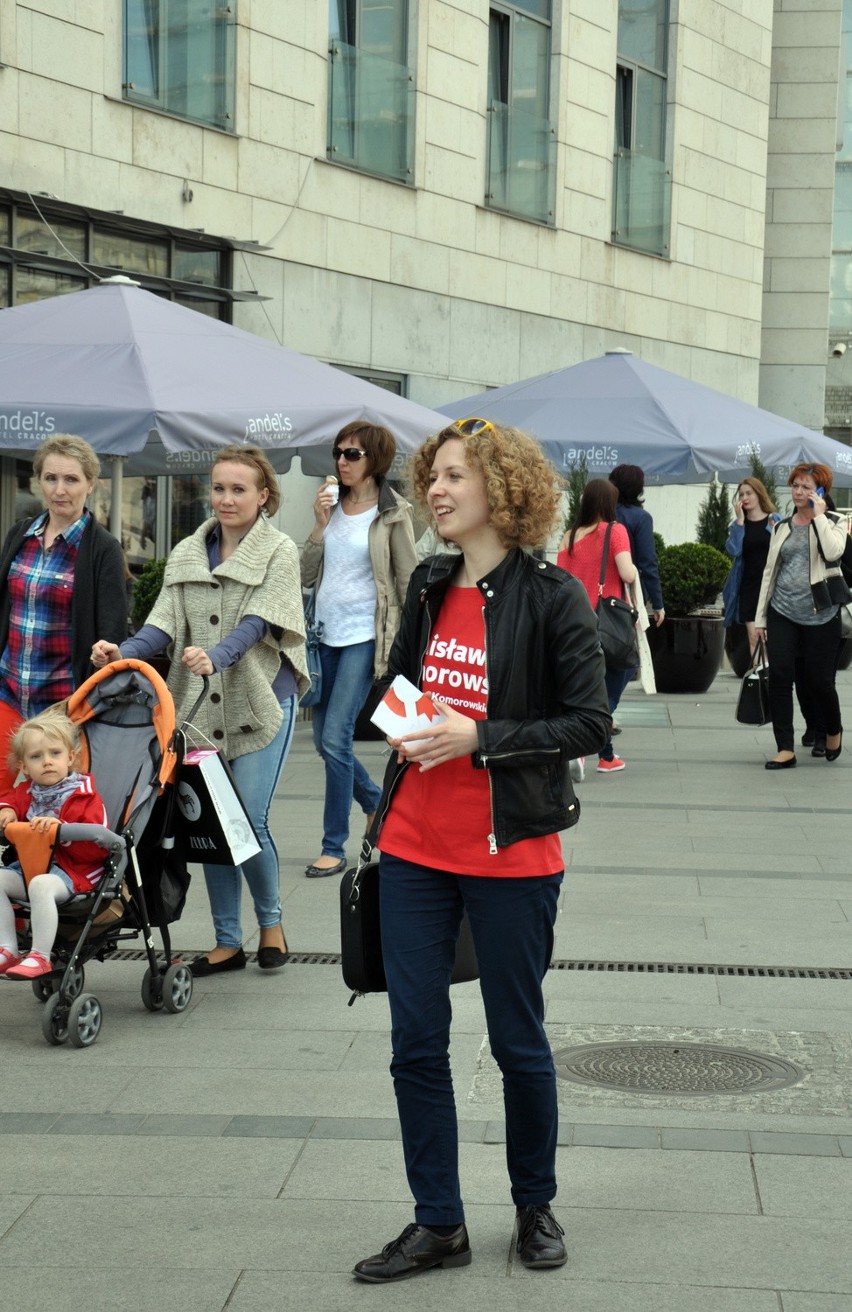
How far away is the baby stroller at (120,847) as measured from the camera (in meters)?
5.75

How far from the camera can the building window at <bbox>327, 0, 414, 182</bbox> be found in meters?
19.6

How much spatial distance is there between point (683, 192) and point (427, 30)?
22.4 ft

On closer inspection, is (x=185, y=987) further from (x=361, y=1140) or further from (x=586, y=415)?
(x=586, y=415)

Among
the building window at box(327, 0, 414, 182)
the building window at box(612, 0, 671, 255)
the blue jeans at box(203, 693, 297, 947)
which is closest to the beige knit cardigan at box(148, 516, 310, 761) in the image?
the blue jeans at box(203, 693, 297, 947)

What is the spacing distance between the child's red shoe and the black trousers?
7.26m

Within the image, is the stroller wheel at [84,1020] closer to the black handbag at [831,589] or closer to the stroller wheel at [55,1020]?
the stroller wheel at [55,1020]

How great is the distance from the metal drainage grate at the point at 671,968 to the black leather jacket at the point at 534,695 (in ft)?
9.07

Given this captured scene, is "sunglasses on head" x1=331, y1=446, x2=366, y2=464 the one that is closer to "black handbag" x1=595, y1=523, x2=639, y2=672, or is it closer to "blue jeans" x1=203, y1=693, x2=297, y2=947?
"blue jeans" x1=203, y1=693, x2=297, y2=947

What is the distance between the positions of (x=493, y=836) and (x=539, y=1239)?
2.93 ft

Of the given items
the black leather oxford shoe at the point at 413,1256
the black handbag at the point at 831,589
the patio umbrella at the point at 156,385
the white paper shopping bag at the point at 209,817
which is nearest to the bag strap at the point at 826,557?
the black handbag at the point at 831,589

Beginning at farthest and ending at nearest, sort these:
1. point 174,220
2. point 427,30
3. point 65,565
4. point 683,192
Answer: point 683,192 → point 427,30 → point 174,220 → point 65,565

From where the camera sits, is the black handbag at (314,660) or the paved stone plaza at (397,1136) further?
the black handbag at (314,660)

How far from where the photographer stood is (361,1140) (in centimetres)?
479

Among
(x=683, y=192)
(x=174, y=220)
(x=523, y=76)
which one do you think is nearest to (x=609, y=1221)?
(x=174, y=220)
